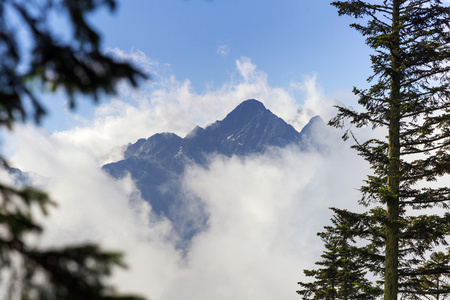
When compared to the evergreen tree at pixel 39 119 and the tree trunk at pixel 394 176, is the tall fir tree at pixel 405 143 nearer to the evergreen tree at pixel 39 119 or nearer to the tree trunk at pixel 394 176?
the tree trunk at pixel 394 176

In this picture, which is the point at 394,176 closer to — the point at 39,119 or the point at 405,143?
the point at 405,143

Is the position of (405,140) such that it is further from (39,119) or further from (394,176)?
(39,119)

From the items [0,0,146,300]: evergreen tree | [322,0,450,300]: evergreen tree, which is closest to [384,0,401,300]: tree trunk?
[322,0,450,300]: evergreen tree

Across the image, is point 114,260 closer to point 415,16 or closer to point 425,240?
point 425,240

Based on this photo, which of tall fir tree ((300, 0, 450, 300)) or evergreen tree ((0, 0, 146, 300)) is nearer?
evergreen tree ((0, 0, 146, 300))

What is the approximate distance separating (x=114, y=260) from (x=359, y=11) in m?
13.0

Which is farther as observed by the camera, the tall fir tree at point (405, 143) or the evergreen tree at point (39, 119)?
the tall fir tree at point (405, 143)

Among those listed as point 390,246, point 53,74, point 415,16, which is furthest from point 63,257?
point 415,16

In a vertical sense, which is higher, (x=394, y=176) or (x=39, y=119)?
(x=394, y=176)

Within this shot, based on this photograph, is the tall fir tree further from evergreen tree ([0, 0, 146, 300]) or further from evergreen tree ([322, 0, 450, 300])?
evergreen tree ([0, 0, 146, 300])

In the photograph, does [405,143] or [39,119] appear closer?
[39,119]

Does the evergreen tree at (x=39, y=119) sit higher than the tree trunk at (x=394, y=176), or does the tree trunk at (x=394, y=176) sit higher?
the tree trunk at (x=394, y=176)

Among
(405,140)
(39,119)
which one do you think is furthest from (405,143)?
(39,119)

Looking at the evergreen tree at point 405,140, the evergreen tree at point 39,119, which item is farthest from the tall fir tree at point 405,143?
the evergreen tree at point 39,119
